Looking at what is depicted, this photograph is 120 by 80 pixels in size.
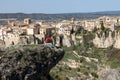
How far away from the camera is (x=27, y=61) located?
11.7 m

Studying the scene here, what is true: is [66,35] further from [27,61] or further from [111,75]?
[27,61]

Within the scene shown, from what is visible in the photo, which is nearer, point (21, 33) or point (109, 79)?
point (109, 79)

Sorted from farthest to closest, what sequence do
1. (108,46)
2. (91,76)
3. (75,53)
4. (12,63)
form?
1. (108,46)
2. (75,53)
3. (91,76)
4. (12,63)

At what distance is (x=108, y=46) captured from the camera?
221 ft

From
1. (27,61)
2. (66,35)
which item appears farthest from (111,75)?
(66,35)

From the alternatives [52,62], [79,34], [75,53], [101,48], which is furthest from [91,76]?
[52,62]

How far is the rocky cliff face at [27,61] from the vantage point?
11.3 meters

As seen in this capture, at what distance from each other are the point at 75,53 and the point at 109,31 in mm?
9565

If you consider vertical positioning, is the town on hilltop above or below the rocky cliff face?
below

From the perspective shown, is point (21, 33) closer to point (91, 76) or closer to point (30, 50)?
point (91, 76)

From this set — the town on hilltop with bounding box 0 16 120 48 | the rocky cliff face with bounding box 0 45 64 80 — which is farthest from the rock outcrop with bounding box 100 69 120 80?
the town on hilltop with bounding box 0 16 120 48

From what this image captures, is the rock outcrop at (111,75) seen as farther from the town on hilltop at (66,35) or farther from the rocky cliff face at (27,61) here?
the town on hilltop at (66,35)

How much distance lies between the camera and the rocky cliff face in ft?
37.0

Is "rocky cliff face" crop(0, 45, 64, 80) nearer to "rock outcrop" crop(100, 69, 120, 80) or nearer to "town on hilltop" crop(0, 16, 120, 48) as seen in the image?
"rock outcrop" crop(100, 69, 120, 80)
